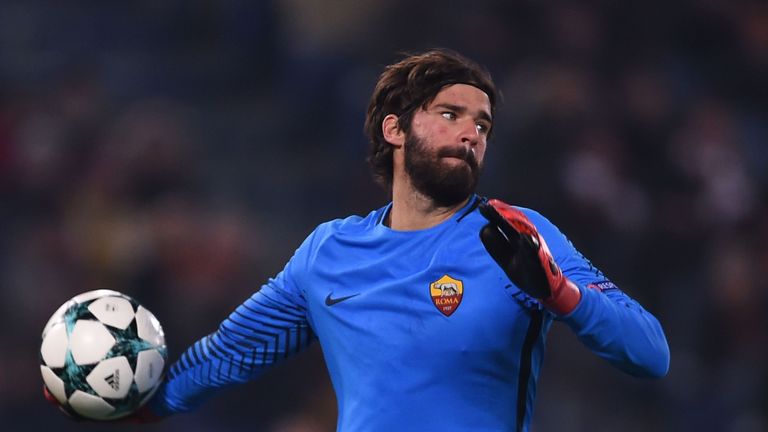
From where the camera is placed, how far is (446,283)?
11.0ft

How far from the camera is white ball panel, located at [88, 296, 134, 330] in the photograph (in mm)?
3762

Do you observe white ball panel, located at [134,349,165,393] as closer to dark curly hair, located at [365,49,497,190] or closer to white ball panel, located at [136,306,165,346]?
white ball panel, located at [136,306,165,346]

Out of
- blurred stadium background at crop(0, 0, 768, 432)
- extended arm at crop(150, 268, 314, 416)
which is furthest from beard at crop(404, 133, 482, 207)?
blurred stadium background at crop(0, 0, 768, 432)

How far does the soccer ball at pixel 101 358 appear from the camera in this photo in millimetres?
3691

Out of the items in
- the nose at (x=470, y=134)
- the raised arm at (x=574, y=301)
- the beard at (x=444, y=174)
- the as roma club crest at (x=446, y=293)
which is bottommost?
the as roma club crest at (x=446, y=293)

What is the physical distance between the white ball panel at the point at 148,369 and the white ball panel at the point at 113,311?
0.11 m

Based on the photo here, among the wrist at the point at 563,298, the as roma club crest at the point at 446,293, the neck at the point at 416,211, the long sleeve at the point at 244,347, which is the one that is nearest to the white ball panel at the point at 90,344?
the long sleeve at the point at 244,347

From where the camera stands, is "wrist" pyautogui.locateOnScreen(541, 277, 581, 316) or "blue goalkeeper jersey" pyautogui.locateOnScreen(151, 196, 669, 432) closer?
"wrist" pyautogui.locateOnScreen(541, 277, 581, 316)

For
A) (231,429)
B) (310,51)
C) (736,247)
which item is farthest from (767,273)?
(310,51)

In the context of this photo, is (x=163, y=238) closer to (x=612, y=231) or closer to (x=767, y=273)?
(x=612, y=231)

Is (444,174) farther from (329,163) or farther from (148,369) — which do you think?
(329,163)

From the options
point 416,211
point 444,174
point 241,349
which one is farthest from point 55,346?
point 444,174

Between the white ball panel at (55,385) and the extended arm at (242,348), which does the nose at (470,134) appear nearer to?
the extended arm at (242,348)

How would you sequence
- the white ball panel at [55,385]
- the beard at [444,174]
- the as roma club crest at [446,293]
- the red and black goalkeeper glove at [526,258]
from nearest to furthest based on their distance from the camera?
the red and black goalkeeper glove at [526,258]
the as roma club crest at [446,293]
the beard at [444,174]
the white ball panel at [55,385]
